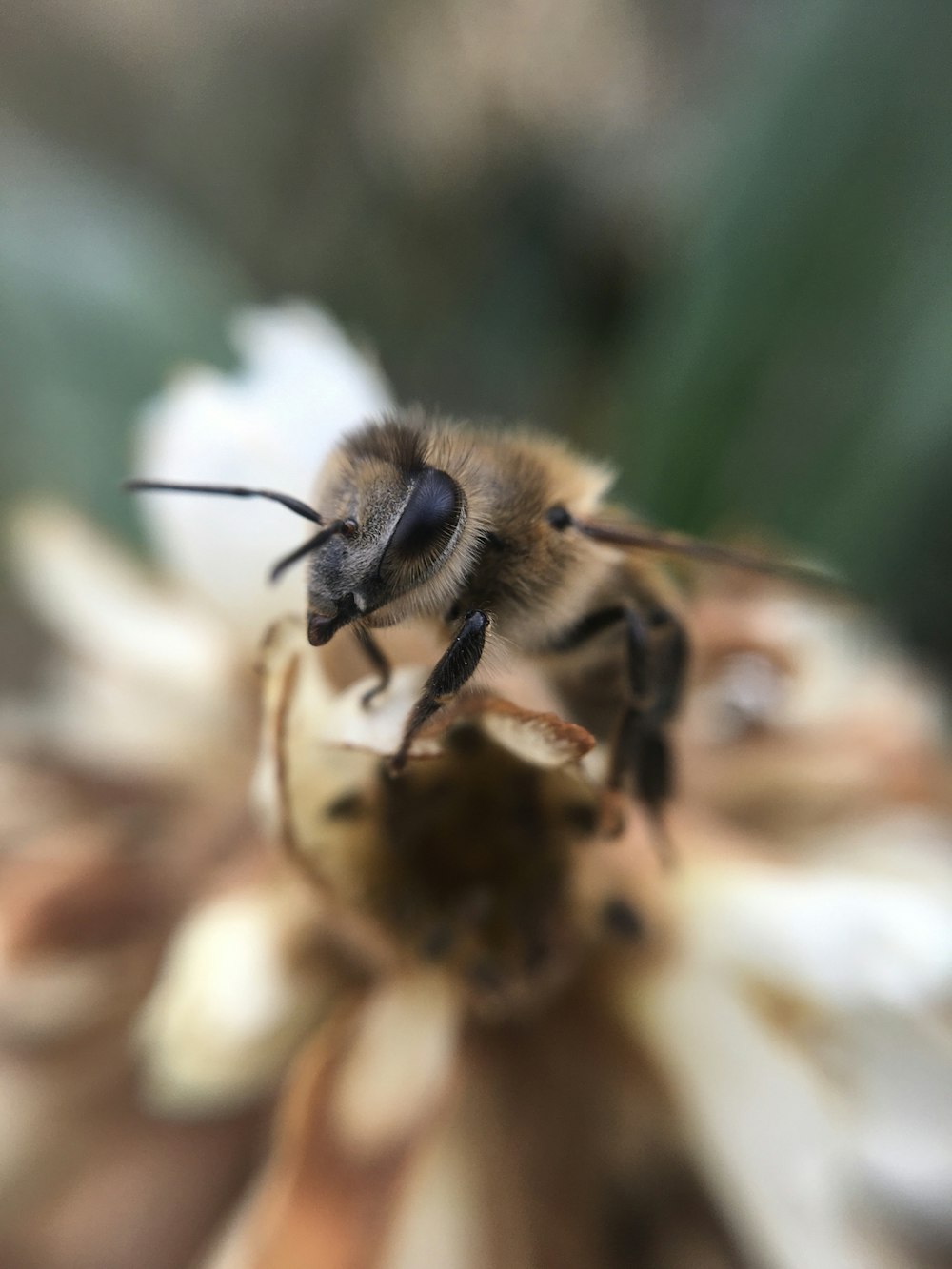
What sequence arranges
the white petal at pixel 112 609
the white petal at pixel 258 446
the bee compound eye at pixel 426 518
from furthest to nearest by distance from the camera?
the white petal at pixel 112 609 < the white petal at pixel 258 446 < the bee compound eye at pixel 426 518

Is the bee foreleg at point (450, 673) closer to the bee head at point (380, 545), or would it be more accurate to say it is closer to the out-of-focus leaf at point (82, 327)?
the bee head at point (380, 545)

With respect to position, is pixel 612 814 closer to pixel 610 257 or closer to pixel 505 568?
pixel 505 568

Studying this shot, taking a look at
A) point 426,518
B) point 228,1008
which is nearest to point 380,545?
point 426,518

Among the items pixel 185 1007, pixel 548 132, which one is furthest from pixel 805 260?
pixel 185 1007

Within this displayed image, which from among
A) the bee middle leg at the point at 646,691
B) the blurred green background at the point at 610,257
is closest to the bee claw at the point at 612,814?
the bee middle leg at the point at 646,691

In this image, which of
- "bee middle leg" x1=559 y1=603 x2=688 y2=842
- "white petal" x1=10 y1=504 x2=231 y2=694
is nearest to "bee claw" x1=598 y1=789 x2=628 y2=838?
"bee middle leg" x1=559 y1=603 x2=688 y2=842

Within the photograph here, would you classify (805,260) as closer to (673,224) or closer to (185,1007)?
(673,224)

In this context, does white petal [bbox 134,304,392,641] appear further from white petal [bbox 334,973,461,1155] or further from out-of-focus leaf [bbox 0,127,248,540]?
out-of-focus leaf [bbox 0,127,248,540]
